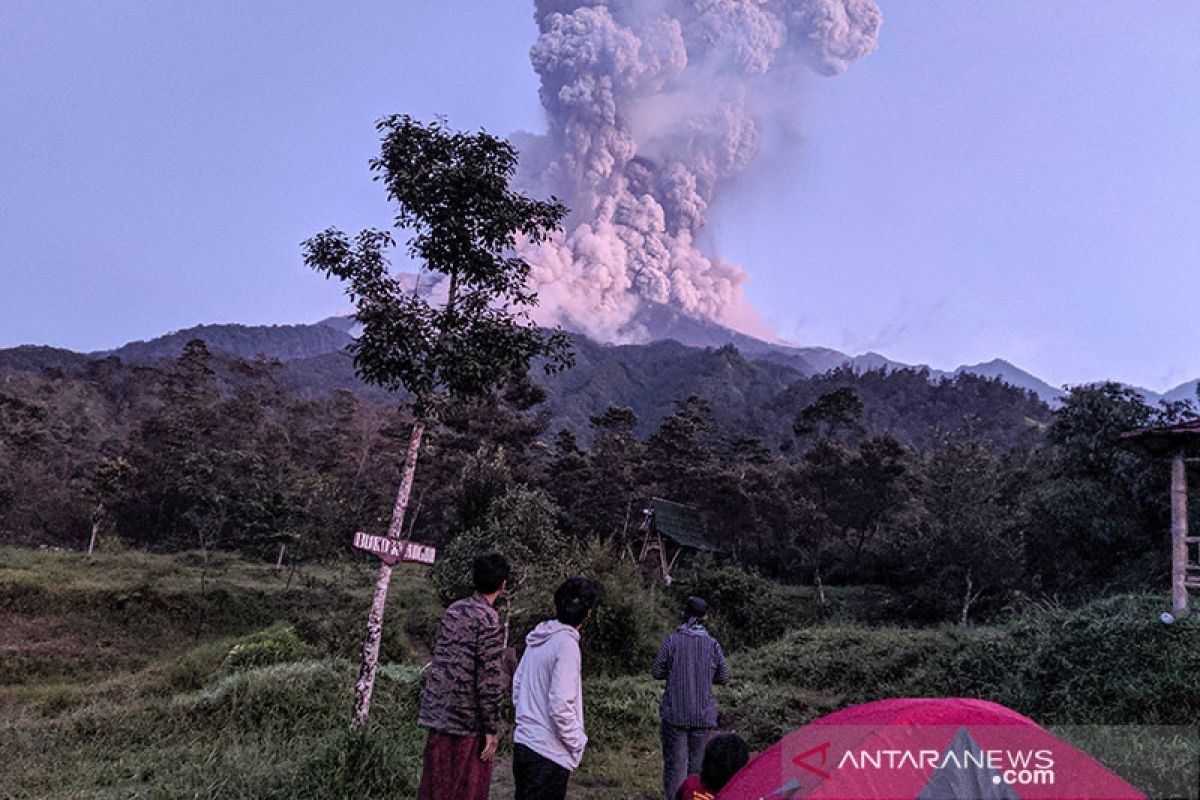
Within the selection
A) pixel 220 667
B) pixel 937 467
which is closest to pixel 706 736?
→ pixel 220 667

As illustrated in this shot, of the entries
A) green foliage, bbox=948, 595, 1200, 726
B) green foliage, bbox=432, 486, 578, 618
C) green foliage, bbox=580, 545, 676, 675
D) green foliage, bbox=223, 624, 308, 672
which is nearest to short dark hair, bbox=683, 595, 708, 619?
green foliage, bbox=948, 595, 1200, 726

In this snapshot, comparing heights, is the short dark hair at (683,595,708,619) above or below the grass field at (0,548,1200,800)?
above

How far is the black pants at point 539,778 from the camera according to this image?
361 cm

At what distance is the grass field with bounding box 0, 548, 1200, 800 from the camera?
617 centimetres

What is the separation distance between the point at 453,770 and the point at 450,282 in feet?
19.3

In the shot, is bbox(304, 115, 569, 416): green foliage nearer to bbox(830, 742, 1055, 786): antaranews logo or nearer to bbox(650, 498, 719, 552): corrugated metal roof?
bbox(830, 742, 1055, 786): antaranews logo

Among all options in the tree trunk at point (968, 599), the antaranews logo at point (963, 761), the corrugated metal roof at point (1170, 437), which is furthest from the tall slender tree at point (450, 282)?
the tree trunk at point (968, 599)

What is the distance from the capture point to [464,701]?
155 inches

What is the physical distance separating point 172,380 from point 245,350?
118 meters

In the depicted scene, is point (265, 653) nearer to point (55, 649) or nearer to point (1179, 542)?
point (55, 649)

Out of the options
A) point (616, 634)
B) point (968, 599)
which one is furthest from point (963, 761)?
point (968, 599)

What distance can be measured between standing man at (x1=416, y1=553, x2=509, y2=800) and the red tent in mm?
1467

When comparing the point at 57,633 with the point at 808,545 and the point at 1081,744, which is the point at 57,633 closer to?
the point at 1081,744

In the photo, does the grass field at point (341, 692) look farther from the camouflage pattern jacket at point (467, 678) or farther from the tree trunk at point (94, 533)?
the tree trunk at point (94, 533)
